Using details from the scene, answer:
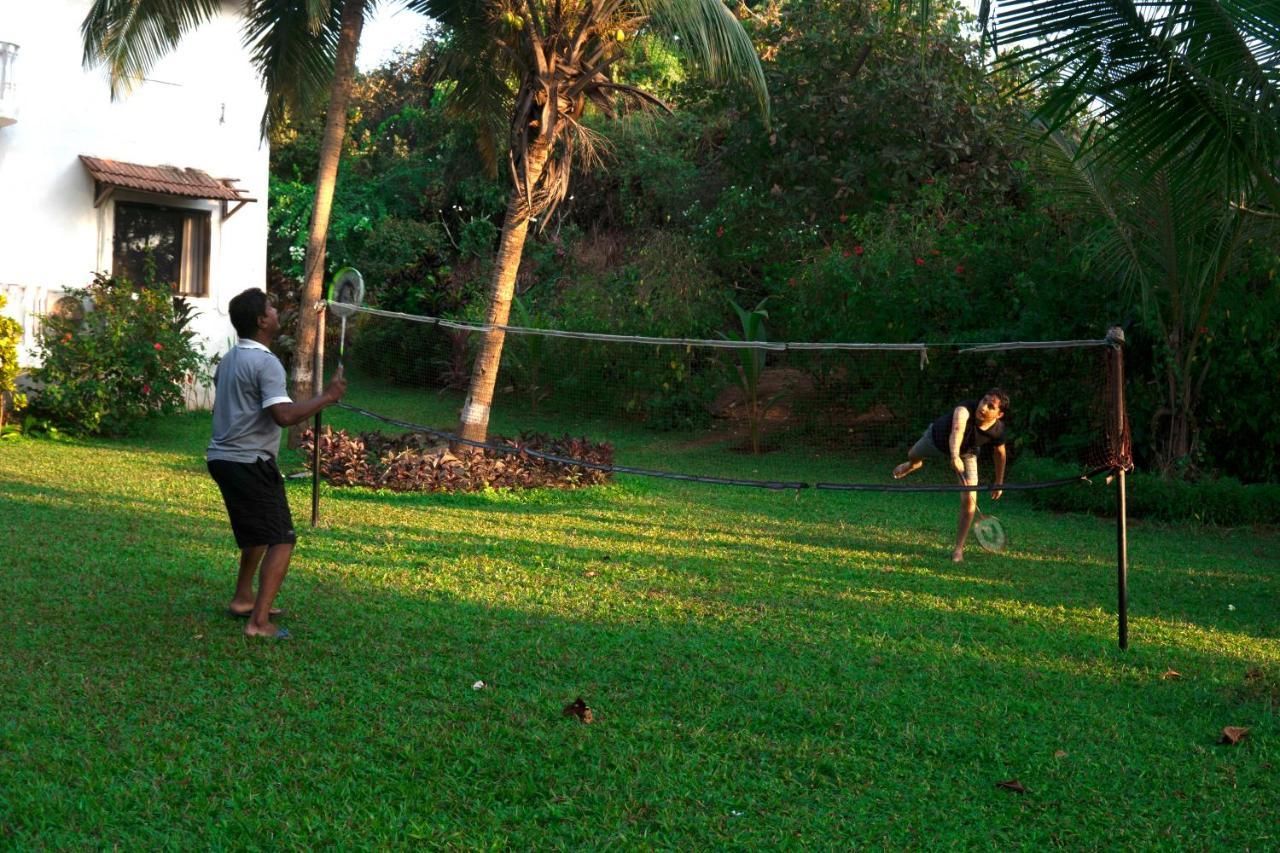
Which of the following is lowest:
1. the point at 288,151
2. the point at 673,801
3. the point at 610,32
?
the point at 673,801

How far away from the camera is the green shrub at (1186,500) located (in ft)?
37.9

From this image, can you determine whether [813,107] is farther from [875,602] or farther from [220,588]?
[220,588]

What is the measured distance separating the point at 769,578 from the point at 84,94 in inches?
518

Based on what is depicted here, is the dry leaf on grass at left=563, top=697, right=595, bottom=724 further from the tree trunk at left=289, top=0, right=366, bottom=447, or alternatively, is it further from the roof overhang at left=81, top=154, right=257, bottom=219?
the roof overhang at left=81, top=154, right=257, bottom=219

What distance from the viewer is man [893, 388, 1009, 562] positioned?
29.4ft

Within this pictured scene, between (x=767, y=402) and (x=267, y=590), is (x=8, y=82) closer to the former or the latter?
(x=767, y=402)

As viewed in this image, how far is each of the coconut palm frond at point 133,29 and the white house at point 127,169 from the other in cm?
174

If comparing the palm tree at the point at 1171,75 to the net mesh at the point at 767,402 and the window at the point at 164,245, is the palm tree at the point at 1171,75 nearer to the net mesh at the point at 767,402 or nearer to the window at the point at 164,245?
the net mesh at the point at 767,402

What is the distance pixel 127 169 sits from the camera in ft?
55.4

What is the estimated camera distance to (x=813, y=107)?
18734 mm

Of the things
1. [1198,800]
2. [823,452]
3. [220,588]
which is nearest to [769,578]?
[220,588]

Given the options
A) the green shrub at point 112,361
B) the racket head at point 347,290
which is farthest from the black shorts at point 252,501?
the green shrub at point 112,361

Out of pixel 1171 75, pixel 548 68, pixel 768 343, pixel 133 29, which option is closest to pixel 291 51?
pixel 133 29

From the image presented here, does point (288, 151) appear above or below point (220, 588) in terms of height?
above
